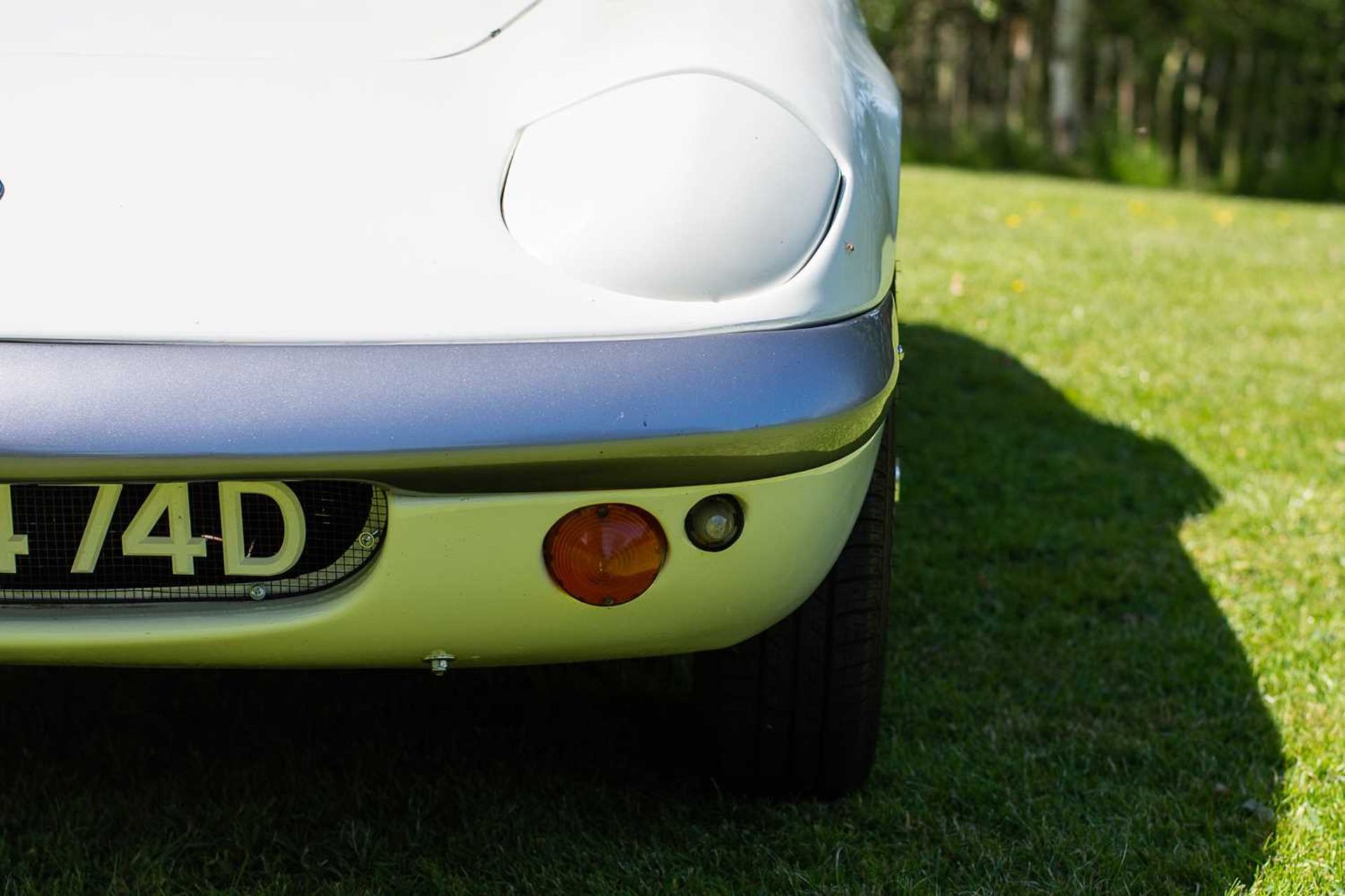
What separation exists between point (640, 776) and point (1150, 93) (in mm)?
11392

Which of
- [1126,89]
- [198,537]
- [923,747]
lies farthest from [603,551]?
[1126,89]

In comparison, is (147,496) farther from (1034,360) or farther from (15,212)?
(1034,360)

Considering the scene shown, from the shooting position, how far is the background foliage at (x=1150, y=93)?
Result: 37.3 feet

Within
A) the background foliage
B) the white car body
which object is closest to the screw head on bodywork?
the white car body

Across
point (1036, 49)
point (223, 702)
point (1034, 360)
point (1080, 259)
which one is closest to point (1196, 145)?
point (1036, 49)

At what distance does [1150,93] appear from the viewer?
1220 centimetres

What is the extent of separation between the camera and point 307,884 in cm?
180

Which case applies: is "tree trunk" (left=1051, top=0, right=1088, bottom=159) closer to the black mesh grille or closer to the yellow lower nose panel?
the yellow lower nose panel

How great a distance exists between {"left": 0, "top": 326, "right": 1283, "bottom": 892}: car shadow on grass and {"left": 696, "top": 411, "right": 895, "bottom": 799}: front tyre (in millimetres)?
82

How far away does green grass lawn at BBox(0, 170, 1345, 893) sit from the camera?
185cm

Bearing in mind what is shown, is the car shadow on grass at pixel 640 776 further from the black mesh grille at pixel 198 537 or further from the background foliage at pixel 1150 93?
the background foliage at pixel 1150 93

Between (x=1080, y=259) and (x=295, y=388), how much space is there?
502 centimetres

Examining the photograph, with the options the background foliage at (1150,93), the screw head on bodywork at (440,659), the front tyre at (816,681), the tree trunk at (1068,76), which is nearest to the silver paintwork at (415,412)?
the screw head on bodywork at (440,659)

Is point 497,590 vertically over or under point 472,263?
under
